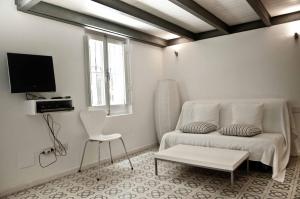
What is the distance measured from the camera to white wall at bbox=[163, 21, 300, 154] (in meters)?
→ 3.63

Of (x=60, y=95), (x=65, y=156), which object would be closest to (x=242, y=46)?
(x=60, y=95)

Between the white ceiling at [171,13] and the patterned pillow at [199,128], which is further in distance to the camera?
the patterned pillow at [199,128]

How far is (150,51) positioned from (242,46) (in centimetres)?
174

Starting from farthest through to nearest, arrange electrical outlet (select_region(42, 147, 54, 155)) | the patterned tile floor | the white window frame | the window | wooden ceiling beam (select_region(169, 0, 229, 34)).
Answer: the window → the white window frame → electrical outlet (select_region(42, 147, 54, 155)) → wooden ceiling beam (select_region(169, 0, 229, 34)) → the patterned tile floor

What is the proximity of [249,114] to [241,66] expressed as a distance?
980mm

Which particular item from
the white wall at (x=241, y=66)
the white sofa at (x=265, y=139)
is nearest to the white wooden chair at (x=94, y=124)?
the white sofa at (x=265, y=139)

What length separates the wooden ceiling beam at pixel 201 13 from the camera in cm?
274

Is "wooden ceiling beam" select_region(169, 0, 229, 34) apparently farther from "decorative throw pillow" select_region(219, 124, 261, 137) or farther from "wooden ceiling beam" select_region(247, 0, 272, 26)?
"decorative throw pillow" select_region(219, 124, 261, 137)

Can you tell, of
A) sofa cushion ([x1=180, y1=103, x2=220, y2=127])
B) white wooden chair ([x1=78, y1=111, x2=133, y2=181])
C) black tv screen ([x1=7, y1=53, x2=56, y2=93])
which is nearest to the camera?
black tv screen ([x1=7, y1=53, x2=56, y2=93])

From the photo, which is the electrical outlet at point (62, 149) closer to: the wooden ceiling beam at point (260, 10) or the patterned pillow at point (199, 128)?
the patterned pillow at point (199, 128)

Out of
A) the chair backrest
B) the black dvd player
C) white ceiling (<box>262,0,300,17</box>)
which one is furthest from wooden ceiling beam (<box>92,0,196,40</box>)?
the chair backrest

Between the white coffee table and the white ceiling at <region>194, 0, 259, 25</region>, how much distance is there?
1960mm

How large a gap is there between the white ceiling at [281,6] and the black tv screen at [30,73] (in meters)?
2.94

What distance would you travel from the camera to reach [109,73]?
3.87 meters
